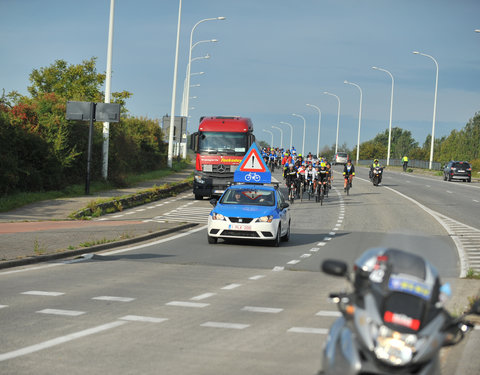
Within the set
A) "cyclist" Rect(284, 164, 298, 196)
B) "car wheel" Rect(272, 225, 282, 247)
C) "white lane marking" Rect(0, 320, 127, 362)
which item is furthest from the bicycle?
"white lane marking" Rect(0, 320, 127, 362)

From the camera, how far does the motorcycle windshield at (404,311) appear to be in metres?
4.20

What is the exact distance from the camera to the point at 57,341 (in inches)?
290

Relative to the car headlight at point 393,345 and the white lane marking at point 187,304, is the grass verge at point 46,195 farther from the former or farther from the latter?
the car headlight at point 393,345

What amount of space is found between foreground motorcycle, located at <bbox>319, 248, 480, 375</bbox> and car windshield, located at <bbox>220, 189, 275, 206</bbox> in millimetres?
14548

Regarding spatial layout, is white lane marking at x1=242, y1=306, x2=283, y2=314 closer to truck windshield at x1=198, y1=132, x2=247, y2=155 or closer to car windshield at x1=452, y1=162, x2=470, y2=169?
truck windshield at x1=198, y1=132, x2=247, y2=155

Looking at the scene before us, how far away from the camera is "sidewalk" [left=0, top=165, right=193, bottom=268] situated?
1430cm

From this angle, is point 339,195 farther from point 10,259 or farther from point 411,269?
point 411,269

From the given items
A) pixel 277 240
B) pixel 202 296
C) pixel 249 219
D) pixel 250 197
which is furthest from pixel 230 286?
Result: pixel 250 197

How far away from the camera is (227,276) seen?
12.8 m

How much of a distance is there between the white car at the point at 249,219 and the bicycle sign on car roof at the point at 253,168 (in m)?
7.42

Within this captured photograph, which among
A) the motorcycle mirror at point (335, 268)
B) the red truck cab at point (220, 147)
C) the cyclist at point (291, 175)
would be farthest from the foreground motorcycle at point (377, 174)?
the motorcycle mirror at point (335, 268)

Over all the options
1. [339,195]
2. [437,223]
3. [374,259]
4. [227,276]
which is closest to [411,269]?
[374,259]

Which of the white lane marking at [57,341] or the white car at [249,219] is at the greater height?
the white car at [249,219]

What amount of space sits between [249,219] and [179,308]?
28.5ft
